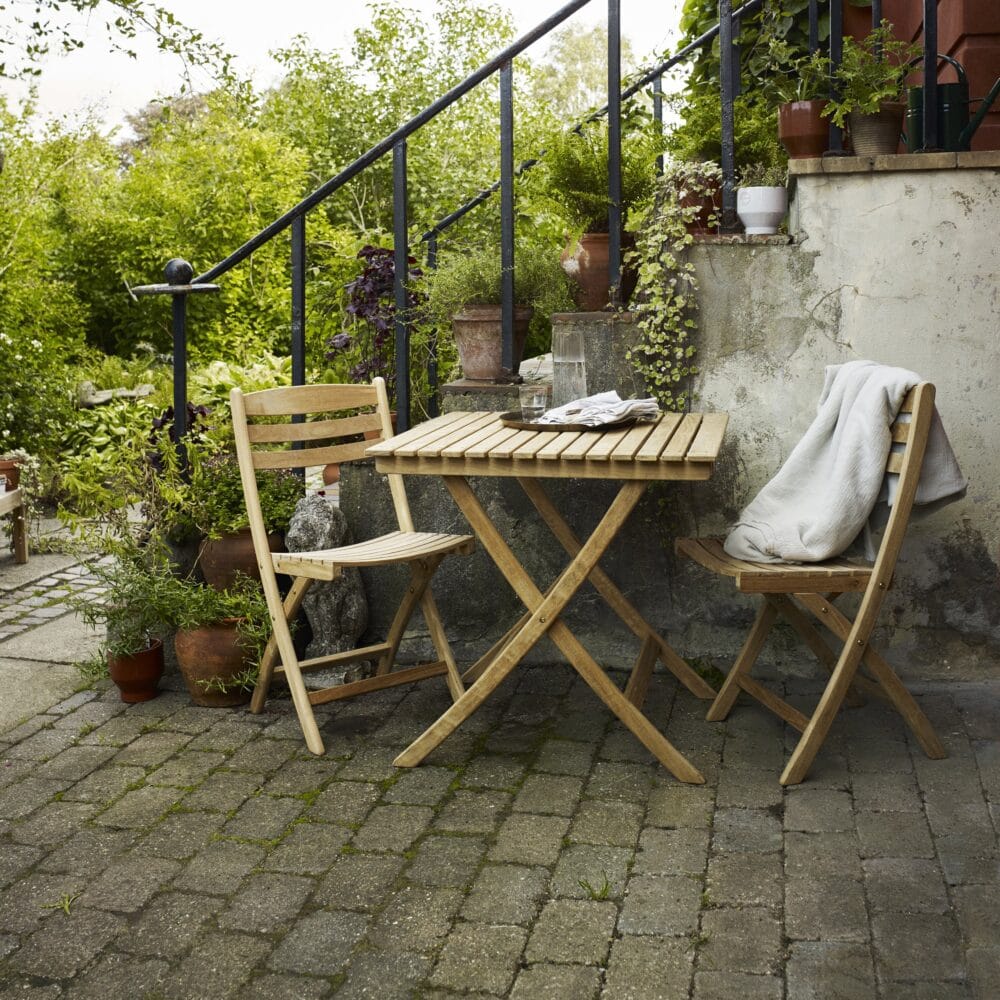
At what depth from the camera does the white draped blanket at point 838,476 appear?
3.23 m

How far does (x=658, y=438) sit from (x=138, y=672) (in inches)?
73.9

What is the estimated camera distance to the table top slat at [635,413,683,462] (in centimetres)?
311

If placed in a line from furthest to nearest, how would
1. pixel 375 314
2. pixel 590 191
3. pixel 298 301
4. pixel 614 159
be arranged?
pixel 375 314 → pixel 298 301 → pixel 590 191 → pixel 614 159

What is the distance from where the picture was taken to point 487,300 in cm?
428

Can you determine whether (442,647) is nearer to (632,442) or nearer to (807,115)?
(632,442)

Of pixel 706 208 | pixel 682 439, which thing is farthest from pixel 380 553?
pixel 706 208

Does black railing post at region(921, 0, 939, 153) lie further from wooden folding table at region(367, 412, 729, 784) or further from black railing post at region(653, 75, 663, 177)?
black railing post at region(653, 75, 663, 177)

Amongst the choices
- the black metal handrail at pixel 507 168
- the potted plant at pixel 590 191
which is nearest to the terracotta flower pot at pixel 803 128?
the black metal handrail at pixel 507 168

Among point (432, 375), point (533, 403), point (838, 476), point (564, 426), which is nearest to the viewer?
point (838, 476)

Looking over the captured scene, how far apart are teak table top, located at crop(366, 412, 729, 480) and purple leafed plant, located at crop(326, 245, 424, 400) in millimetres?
1166

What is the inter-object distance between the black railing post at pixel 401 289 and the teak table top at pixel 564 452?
0.73 metres

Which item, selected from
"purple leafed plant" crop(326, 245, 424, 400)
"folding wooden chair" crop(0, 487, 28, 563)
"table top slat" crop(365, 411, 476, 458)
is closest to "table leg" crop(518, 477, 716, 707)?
"table top slat" crop(365, 411, 476, 458)

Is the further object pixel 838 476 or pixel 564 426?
pixel 564 426

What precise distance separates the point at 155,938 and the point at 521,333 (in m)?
2.49
